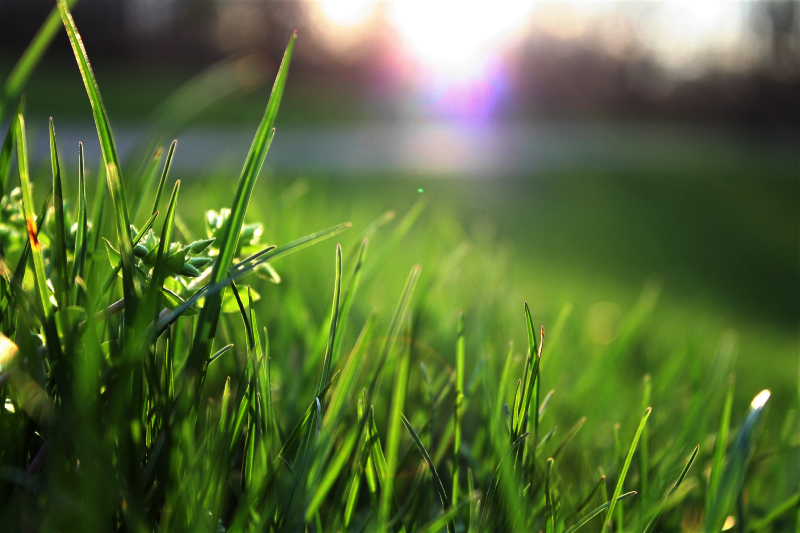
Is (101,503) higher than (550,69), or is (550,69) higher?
(550,69)

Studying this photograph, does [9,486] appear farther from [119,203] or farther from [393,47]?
[393,47]

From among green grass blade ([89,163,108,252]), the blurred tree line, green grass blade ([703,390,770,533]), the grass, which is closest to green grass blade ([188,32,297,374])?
the grass

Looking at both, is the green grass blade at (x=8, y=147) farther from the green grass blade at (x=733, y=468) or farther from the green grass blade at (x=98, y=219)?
the green grass blade at (x=733, y=468)

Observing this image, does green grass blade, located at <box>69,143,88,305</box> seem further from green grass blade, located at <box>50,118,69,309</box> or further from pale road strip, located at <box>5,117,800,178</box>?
pale road strip, located at <box>5,117,800,178</box>

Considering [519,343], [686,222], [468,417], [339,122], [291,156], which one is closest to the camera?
[468,417]

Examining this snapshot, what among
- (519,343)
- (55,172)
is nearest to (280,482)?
(55,172)

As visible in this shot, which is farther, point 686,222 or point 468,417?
point 686,222

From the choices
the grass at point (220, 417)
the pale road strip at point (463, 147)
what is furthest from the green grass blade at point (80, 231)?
the pale road strip at point (463, 147)
